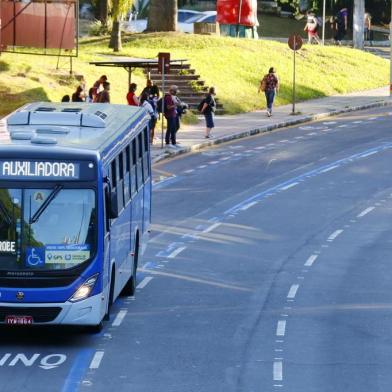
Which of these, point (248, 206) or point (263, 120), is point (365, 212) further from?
point (263, 120)

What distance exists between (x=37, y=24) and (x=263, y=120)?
8546 millimetres

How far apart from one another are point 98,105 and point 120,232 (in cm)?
336

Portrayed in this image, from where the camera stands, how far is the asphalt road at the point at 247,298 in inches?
658

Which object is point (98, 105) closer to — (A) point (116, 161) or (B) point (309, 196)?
(A) point (116, 161)

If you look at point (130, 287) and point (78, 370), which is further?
point (130, 287)

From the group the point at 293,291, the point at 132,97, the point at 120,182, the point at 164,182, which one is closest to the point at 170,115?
the point at 132,97

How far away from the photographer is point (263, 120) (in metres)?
49.5

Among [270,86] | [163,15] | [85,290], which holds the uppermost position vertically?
[163,15]

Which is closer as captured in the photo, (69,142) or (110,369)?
(110,369)

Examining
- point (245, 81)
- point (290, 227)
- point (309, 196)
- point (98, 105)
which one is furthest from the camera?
point (245, 81)

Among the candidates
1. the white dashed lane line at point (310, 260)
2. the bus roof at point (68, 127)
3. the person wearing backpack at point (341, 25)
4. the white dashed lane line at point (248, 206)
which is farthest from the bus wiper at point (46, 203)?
the person wearing backpack at point (341, 25)

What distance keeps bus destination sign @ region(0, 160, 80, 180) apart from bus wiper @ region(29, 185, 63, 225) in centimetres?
14

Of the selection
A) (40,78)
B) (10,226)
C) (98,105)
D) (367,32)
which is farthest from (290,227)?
(367,32)

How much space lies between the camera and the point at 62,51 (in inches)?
2012
